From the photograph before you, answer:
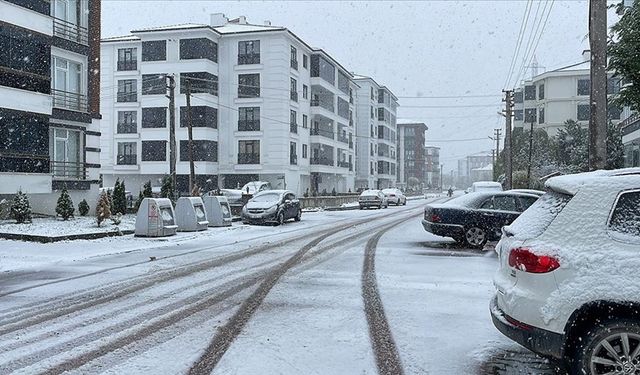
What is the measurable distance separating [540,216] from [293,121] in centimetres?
4616

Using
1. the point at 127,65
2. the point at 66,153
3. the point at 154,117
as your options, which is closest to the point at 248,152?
the point at 154,117

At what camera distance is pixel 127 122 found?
5184cm

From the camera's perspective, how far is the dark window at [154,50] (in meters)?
48.4

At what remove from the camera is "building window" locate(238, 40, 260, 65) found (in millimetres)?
48156

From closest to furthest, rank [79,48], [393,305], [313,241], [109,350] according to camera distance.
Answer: [109,350] < [393,305] < [313,241] < [79,48]

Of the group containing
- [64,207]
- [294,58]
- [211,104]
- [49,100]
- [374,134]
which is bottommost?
[64,207]

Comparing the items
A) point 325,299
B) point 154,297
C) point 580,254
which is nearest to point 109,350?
point 154,297

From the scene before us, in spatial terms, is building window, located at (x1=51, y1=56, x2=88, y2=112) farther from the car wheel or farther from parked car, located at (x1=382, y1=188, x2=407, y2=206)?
parked car, located at (x1=382, y1=188, x2=407, y2=206)

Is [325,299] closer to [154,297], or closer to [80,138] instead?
[154,297]

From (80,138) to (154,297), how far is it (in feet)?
64.6

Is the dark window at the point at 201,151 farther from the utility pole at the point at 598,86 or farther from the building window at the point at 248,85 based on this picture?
the utility pole at the point at 598,86

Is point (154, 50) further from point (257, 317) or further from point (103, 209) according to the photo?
point (257, 317)

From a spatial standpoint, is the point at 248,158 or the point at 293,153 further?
the point at 293,153

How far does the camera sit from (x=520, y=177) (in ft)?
146
